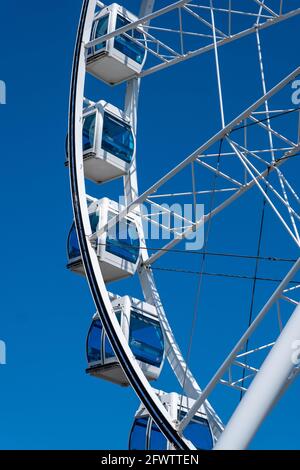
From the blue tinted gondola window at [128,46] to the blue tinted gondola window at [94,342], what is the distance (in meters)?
4.93

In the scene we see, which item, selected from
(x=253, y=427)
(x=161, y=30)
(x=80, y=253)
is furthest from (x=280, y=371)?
(x=161, y=30)

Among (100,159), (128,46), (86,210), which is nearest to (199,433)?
(86,210)

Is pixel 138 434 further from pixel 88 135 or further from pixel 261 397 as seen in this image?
pixel 261 397

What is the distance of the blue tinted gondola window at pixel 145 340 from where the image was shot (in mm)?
17312

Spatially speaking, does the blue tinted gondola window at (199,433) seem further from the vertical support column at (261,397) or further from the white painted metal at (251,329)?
the vertical support column at (261,397)

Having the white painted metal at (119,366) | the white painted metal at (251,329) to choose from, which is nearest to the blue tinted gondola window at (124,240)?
the white painted metal at (119,366)

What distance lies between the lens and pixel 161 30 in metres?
19.1

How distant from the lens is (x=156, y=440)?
17266mm

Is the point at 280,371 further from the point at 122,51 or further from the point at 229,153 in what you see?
the point at 122,51

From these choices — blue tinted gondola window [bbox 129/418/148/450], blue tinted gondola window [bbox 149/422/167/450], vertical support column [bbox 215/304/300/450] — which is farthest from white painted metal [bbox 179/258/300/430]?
blue tinted gondola window [bbox 129/418/148/450]

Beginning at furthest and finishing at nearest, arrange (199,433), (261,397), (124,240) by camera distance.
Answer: (124,240) < (199,433) < (261,397)

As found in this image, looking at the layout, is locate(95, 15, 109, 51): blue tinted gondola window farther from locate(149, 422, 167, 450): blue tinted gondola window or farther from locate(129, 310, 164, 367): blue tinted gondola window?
locate(149, 422, 167, 450): blue tinted gondola window

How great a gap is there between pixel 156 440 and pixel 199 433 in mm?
672
